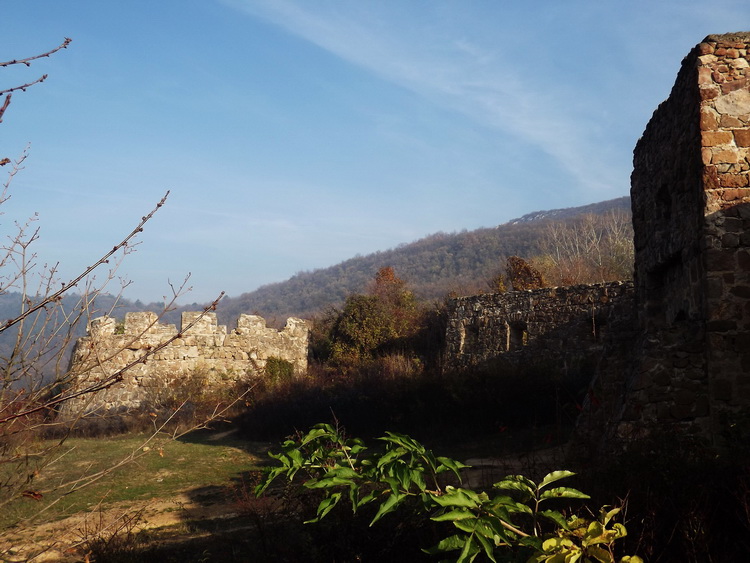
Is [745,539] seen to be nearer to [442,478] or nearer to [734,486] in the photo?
[734,486]

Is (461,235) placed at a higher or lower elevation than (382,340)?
higher

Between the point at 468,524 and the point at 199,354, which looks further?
the point at 199,354

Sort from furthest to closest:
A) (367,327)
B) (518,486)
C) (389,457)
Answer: (367,327)
(518,486)
(389,457)

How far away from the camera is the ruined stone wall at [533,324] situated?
16.7 meters

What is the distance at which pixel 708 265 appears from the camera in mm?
6766

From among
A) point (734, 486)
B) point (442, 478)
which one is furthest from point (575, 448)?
point (734, 486)

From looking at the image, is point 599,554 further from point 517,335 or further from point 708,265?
point 517,335

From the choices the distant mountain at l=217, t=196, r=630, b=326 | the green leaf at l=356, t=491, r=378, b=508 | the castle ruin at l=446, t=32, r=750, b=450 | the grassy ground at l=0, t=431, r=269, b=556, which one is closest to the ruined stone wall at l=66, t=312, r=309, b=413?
the grassy ground at l=0, t=431, r=269, b=556

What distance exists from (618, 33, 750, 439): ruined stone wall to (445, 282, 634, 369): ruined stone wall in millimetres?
7997

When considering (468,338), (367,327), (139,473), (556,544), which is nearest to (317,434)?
(556,544)

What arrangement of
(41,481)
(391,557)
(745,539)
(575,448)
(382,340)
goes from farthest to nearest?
(382,340) → (41,481) → (575,448) → (391,557) → (745,539)

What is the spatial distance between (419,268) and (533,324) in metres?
50.6

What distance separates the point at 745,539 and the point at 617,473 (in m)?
1.21

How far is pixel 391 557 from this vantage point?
4852 millimetres
